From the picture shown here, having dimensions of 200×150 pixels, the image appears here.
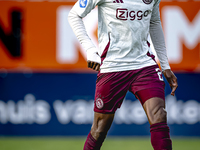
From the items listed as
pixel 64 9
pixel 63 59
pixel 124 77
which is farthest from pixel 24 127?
pixel 124 77

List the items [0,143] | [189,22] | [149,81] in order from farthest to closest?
[189,22] < [0,143] < [149,81]

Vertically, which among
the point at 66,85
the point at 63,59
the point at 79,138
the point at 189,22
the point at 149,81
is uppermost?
the point at 149,81

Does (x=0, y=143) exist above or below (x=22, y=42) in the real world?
below

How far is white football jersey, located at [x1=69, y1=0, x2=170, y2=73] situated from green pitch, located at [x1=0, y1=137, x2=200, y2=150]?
272 centimetres

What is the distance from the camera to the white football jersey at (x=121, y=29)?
2703 millimetres

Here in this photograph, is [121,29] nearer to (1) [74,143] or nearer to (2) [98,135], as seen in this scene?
(2) [98,135]

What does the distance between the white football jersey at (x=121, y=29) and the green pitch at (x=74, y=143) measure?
2.72 meters

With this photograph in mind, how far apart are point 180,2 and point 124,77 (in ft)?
12.7

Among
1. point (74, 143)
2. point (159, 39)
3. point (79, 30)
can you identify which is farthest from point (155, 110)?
point (74, 143)

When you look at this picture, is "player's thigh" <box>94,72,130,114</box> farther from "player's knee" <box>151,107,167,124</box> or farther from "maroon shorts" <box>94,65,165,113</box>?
"player's knee" <box>151,107,167,124</box>

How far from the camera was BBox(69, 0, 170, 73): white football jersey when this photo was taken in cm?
270

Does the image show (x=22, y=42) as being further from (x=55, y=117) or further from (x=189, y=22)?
(x=189, y=22)

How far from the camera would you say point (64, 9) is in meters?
6.29

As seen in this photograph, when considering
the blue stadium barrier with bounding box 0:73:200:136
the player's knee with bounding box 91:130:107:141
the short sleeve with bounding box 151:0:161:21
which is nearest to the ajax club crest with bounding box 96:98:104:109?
the player's knee with bounding box 91:130:107:141
